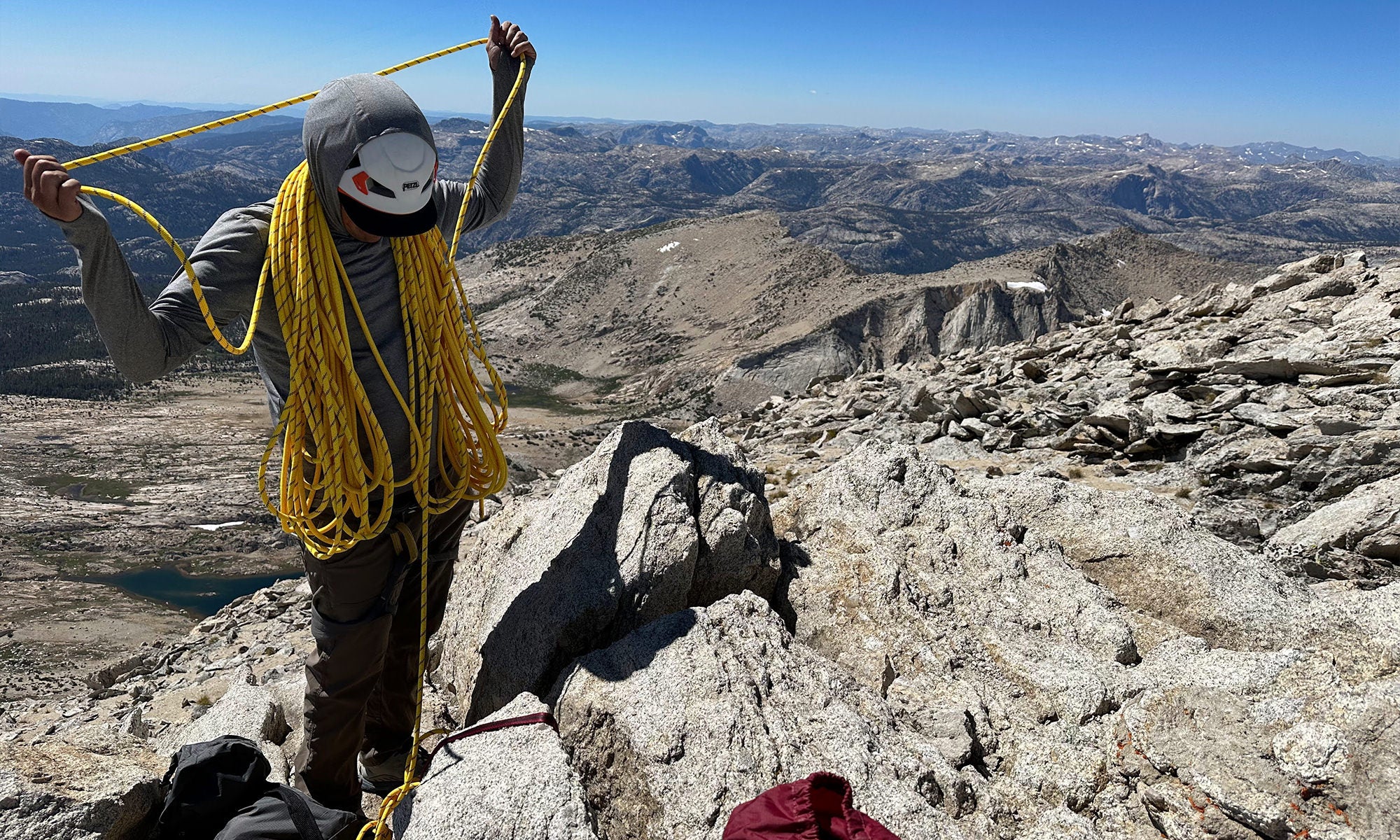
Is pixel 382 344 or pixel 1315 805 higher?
pixel 382 344

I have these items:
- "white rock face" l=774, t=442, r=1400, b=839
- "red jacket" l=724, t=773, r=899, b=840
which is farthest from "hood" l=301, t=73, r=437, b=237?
"white rock face" l=774, t=442, r=1400, b=839

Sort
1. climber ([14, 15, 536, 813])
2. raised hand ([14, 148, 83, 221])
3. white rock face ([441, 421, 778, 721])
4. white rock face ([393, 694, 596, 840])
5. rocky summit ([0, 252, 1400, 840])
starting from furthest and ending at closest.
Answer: white rock face ([441, 421, 778, 721]) → rocky summit ([0, 252, 1400, 840]) → white rock face ([393, 694, 596, 840]) → climber ([14, 15, 536, 813]) → raised hand ([14, 148, 83, 221])

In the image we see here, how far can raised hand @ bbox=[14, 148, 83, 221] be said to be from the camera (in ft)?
9.32

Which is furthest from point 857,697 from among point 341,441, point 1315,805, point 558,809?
point 341,441

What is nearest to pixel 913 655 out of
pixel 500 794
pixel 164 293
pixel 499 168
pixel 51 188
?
pixel 500 794

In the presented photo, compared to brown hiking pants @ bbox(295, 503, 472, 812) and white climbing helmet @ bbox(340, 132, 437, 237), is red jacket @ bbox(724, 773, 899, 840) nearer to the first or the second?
brown hiking pants @ bbox(295, 503, 472, 812)

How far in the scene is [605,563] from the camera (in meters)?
5.41

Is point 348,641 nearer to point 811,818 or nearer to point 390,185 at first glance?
point 390,185

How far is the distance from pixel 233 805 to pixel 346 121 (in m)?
3.47

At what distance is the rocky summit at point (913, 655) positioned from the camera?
361cm

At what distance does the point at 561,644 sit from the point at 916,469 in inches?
150

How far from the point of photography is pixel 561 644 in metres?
5.05

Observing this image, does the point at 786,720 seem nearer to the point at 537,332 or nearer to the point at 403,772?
the point at 403,772

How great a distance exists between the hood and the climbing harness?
6.9 inches
